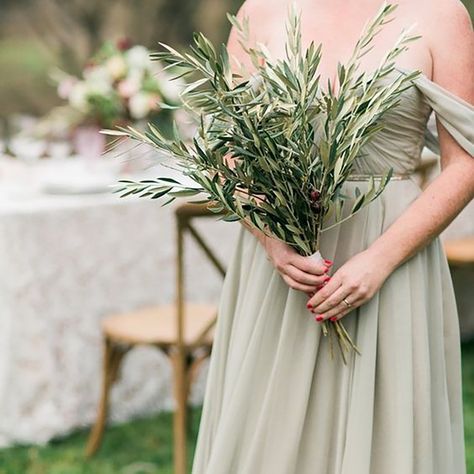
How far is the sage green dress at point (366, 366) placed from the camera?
8.39 feet

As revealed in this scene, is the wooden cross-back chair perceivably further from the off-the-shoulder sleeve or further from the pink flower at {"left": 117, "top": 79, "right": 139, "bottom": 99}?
the off-the-shoulder sleeve

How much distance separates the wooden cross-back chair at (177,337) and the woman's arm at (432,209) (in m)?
1.18

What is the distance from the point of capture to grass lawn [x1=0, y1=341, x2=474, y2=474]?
171 inches

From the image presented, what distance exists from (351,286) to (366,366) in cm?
19

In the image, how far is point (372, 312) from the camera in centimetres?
258

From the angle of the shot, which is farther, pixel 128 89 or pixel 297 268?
pixel 128 89

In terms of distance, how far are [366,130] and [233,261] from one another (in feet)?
1.94

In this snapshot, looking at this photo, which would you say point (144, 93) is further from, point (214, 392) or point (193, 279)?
point (214, 392)

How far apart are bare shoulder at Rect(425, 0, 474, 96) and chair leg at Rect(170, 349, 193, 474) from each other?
5.93 feet

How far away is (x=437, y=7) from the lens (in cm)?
257

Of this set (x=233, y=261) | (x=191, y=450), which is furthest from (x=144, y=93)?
(x=233, y=261)

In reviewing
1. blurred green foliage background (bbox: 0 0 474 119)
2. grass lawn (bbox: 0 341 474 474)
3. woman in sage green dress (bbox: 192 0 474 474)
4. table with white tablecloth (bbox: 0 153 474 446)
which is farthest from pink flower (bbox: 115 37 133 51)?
blurred green foliage background (bbox: 0 0 474 119)

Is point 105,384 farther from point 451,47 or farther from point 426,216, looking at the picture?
point 451,47

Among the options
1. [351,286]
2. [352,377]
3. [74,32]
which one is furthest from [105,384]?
[74,32]
